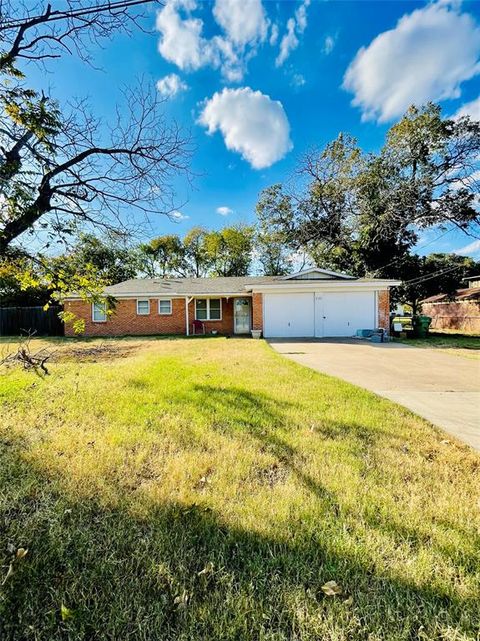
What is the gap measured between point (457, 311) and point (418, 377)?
19.3 meters

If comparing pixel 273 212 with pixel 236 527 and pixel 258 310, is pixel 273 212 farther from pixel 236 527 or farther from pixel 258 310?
pixel 236 527

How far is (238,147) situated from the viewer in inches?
540

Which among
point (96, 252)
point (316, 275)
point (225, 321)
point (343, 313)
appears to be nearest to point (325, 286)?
point (316, 275)

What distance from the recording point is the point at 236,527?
209 cm

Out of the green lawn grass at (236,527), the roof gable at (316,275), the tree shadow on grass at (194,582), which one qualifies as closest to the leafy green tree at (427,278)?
the roof gable at (316,275)

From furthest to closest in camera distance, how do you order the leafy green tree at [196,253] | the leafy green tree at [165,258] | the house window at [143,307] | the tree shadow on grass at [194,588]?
the leafy green tree at [196,253], the leafy green tree at [165,258], the house window at [143,307], the tree shadow on grass at [194,588]

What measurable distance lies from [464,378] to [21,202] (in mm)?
8508

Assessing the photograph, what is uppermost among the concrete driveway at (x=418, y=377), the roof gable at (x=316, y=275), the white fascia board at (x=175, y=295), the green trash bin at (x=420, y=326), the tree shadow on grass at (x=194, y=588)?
the roof gable at (x=316, y=275)

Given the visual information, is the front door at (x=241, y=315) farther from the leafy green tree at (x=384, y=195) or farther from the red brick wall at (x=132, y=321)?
the leafy green tree at (x=384, y=195)

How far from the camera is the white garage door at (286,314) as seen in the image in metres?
15.8

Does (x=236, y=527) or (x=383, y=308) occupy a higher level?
(x=383, y=308)

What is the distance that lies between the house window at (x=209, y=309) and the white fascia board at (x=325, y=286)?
3.41 metres

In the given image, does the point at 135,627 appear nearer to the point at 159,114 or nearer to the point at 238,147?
the point at 159,114

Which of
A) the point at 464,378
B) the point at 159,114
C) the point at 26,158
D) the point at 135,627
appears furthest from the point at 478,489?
the point at 26,158
